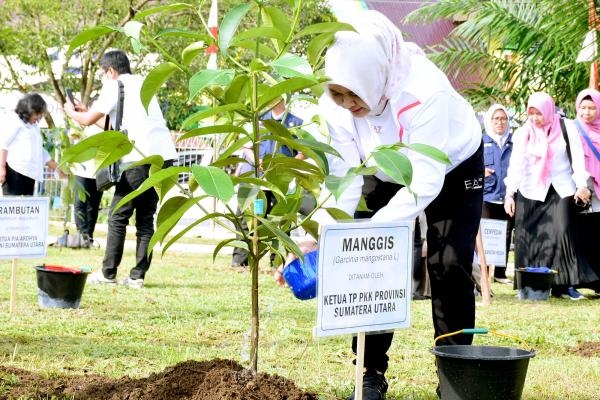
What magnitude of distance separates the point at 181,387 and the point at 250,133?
3.04 ft

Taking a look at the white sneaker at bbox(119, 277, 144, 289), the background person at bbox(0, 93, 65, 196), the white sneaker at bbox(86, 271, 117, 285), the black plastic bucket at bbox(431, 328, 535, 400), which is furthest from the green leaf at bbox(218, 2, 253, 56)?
the background person at bbox(0, 93, 65, 196)

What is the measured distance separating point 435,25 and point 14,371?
83.6 ft

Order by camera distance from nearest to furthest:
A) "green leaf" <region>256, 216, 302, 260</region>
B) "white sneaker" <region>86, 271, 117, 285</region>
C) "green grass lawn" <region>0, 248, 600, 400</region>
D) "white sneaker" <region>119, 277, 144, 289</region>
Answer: "green leaf" <region>256, 216, 302, 260</region>
"green grass lawn" <region>0, 248, 600, 400</region>
"white sneaker" <region>119, 277, 144, 289</region>
"white sneaker" <region>86, 271, 117, 285</region>

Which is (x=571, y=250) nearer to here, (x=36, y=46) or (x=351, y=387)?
(x=351, y=387)

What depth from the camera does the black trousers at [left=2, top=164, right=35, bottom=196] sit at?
11.3 metres

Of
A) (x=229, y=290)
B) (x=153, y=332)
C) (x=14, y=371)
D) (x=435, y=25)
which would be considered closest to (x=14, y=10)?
(x=435, y=25)

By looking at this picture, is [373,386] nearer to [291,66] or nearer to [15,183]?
[291,66]

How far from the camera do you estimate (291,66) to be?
9.31ft

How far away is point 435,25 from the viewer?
93.4 ft

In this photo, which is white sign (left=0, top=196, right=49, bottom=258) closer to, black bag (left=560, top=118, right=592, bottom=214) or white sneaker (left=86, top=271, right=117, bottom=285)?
white sneaker (left=86, top=271, right=117, bottom=285)

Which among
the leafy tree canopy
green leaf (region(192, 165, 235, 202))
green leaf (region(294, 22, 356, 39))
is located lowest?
green leaf (region(192, 165, 235, 202))

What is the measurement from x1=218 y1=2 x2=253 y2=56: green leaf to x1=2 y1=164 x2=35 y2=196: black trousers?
887 cm

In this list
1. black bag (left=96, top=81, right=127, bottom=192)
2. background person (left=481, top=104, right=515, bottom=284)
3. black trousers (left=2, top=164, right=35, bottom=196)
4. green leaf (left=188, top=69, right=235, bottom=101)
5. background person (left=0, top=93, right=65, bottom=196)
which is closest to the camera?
green leaf (left=188, top=69, right=235, bottom=101)

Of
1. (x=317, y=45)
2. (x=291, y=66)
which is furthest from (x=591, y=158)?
(x=291, y=66)
